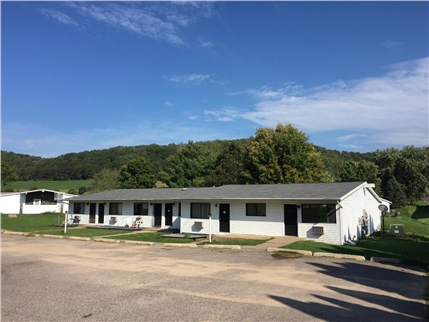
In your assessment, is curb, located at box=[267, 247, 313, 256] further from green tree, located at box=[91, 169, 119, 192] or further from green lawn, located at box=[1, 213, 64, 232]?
green tree, located at box=[91, 169, 119, 192]

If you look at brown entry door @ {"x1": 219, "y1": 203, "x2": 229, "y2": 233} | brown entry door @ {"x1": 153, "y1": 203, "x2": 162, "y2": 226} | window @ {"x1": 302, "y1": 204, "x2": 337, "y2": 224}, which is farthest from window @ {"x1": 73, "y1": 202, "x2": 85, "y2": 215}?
window @ {"x1": 302, "y1": 204, "x2": 337, "y2": 224}

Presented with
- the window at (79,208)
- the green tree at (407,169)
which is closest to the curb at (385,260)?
the window at (79,208)

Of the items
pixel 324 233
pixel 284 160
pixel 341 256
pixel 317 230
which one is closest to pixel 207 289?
pixel 341 256

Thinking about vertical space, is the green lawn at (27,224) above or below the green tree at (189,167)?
below

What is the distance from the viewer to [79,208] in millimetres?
31375

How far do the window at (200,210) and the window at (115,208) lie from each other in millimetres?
8689

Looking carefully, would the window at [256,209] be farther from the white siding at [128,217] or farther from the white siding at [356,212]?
the white siding at [128,217]

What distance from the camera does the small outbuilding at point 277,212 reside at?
17.6 m

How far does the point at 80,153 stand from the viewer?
89438 mm

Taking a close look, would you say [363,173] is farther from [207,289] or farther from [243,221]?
[207,289]

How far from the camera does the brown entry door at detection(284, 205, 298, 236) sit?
18.7 metres

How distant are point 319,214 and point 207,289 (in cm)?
1159

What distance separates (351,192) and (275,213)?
4365 millimetres

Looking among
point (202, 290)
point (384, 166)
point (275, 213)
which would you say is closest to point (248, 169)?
point (275, 213)
